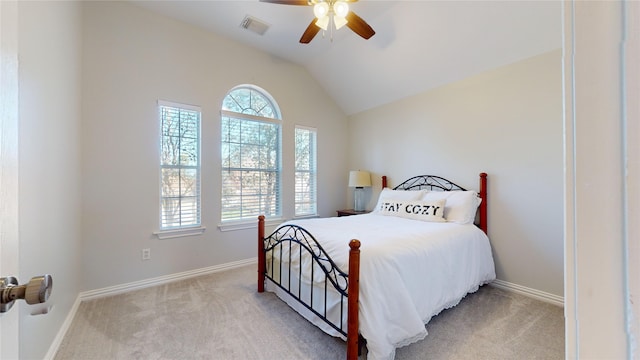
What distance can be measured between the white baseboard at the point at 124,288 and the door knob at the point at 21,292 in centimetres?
186

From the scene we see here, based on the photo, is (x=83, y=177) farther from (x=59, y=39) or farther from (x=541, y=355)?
(x=541, y=355)

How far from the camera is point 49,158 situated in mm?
1763

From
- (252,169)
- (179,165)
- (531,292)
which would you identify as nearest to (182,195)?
(179,165)

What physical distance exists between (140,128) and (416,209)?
3214 millimetres

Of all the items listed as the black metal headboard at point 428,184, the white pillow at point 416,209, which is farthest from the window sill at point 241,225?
the black metal headboard at point 428,184

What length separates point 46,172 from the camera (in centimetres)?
170

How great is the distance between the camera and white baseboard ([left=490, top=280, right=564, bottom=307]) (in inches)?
98.7

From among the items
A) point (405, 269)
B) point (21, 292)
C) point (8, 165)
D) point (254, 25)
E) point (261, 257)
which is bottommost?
point (261, 257)

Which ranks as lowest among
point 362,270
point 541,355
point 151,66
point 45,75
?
point 541,355

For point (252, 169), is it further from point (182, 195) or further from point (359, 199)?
point (359, 199)

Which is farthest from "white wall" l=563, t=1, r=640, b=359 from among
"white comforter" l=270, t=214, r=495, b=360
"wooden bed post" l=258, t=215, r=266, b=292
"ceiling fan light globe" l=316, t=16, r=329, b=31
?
"wooden bed post" l=258, t=215, r=266, b=292

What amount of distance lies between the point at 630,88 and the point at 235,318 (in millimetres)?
2545

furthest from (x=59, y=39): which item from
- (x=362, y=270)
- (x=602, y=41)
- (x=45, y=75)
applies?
(x=602, y=41)

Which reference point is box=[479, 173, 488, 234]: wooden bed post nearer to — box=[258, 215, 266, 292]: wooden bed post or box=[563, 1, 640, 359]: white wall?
box=[258, 215, 266, 292]: wooden bed post
